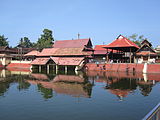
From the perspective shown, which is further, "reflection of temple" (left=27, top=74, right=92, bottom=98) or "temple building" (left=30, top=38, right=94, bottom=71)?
"temple building" (left=30, top=38, right=94, bottom=71)

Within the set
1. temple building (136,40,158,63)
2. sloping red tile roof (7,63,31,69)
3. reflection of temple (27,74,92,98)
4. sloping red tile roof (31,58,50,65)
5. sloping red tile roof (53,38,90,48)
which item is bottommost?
reflection of temple (27,74,92,98)

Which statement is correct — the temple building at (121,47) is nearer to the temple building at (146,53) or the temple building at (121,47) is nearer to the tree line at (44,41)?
the temple building at (146,53)

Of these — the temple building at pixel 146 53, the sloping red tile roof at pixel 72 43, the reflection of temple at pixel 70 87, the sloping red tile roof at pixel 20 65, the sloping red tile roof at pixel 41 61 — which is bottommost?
the reflection of temple at pixel 70 87

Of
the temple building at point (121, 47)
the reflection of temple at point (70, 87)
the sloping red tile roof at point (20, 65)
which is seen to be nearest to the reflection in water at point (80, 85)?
the reflection of temple at point (70, 87)

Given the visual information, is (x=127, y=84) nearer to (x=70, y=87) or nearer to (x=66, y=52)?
(x=70, y=87)

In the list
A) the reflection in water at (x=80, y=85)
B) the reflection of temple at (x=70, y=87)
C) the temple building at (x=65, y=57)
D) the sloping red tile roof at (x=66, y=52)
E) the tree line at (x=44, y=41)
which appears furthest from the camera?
the tree line at (x=44, y=41)

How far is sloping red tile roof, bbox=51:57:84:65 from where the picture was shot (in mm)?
41559

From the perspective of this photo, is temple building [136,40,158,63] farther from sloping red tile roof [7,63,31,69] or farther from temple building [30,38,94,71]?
sloping red tile roof [7,63,31,69]

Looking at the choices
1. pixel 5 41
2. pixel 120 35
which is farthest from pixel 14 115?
pixel 5 41

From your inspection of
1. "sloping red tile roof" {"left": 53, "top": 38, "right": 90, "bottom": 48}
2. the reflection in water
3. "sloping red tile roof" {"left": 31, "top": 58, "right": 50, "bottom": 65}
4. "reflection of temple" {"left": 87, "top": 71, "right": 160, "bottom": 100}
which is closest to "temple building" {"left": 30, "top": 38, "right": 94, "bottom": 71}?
"sloping red tile roof" {"left": 31, "top": 58, "right": 50, "bottom": 65}

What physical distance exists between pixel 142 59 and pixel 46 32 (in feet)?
165

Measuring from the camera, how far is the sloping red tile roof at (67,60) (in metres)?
41.6

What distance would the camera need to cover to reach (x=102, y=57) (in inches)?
1953

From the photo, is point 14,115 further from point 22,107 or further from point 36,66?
point 36,66
